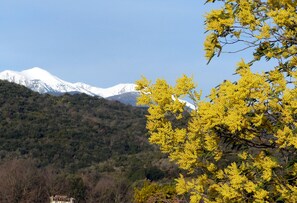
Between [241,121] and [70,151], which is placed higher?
[70,151]

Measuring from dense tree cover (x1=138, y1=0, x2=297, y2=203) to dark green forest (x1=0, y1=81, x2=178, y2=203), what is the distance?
43.0m

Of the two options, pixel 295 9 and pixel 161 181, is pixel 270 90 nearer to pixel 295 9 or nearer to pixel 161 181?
pixel 295 9

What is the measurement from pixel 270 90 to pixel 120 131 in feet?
351

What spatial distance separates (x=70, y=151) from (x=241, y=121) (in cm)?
8466

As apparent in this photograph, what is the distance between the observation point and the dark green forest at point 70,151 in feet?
181

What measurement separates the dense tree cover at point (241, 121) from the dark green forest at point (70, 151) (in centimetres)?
4300

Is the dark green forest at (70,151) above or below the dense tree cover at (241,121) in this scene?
above

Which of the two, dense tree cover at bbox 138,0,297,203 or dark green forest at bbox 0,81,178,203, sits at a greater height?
dark green forest at bbox 0,81,178,203

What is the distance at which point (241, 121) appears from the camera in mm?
7520

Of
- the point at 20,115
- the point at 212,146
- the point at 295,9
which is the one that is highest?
the point at 20,115

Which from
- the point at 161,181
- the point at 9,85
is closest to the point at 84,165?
the point at 161,181

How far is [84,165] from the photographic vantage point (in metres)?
87.8

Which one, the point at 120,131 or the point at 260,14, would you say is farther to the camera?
the point at 120,131

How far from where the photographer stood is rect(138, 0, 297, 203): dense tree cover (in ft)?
24.6
